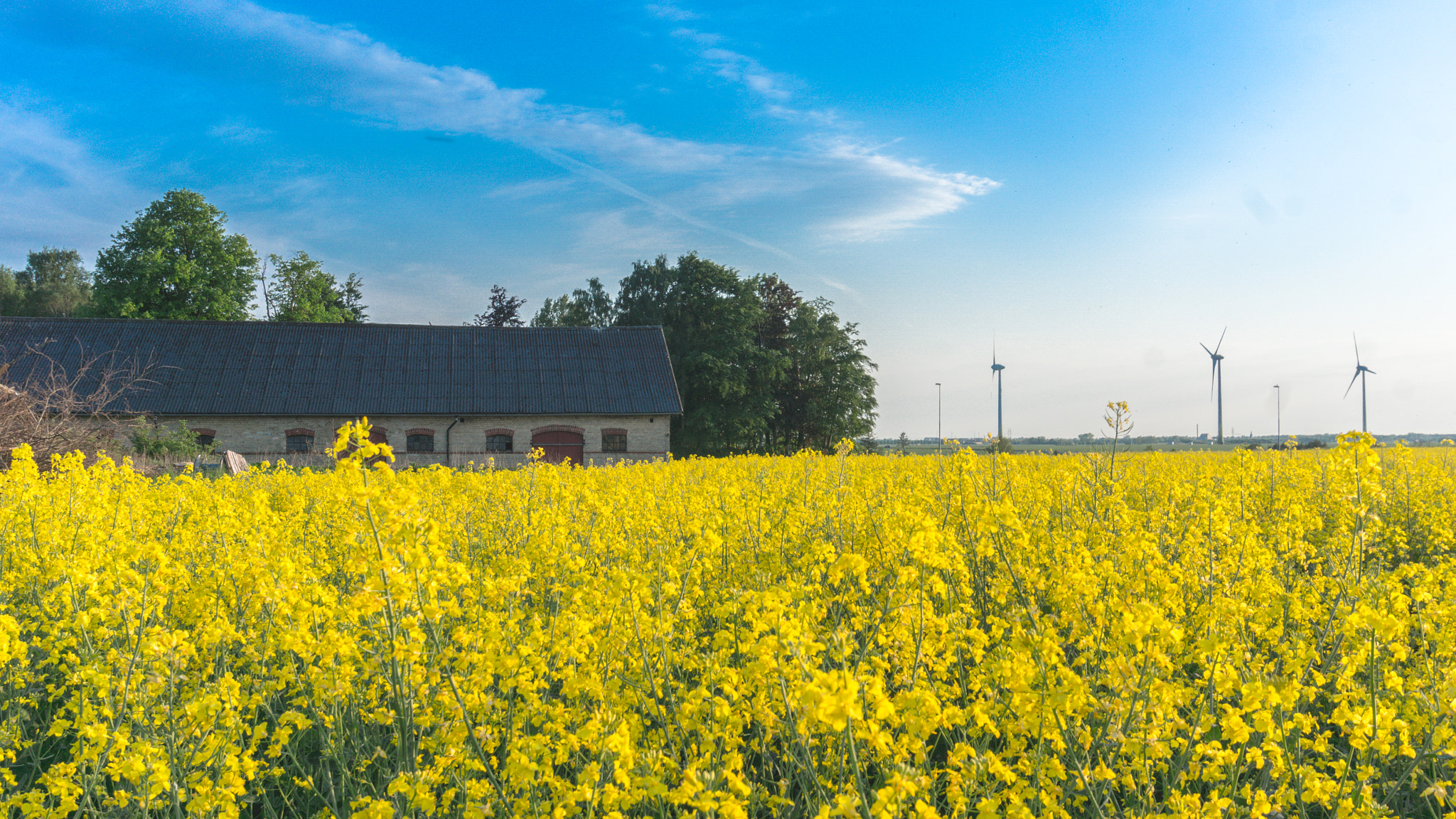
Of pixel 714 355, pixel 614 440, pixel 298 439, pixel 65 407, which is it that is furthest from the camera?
pixel 714 355

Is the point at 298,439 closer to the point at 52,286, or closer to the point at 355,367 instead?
the point at 355,367

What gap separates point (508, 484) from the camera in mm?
8922

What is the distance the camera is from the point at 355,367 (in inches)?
1016

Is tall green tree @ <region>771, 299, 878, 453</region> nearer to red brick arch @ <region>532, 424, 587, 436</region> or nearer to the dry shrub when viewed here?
red brick arch @ <region>532, 424, 587, 436</region>

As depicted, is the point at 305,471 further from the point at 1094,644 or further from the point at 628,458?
the point at 1094,644

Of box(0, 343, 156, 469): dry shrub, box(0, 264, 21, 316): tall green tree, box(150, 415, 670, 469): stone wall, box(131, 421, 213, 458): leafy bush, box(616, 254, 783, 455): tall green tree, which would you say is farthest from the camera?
box(0, 264, 21, 316): tall green tree

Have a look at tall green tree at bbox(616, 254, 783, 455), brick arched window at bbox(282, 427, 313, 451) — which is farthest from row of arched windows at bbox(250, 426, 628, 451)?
tall green tree at bbox(616, 254, 783, 455)

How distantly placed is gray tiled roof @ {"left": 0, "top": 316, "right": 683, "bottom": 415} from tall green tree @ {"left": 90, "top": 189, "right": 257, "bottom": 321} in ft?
26.6

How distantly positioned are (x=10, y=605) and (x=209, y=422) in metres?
21.6

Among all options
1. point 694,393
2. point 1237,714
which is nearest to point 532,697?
point 1237,714

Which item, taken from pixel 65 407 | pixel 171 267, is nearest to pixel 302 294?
pixel 171 267

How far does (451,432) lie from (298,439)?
4.58 meters

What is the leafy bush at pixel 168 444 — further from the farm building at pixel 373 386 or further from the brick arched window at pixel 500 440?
the brick arched window at pixel 500 440

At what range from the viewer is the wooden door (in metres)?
25.1
